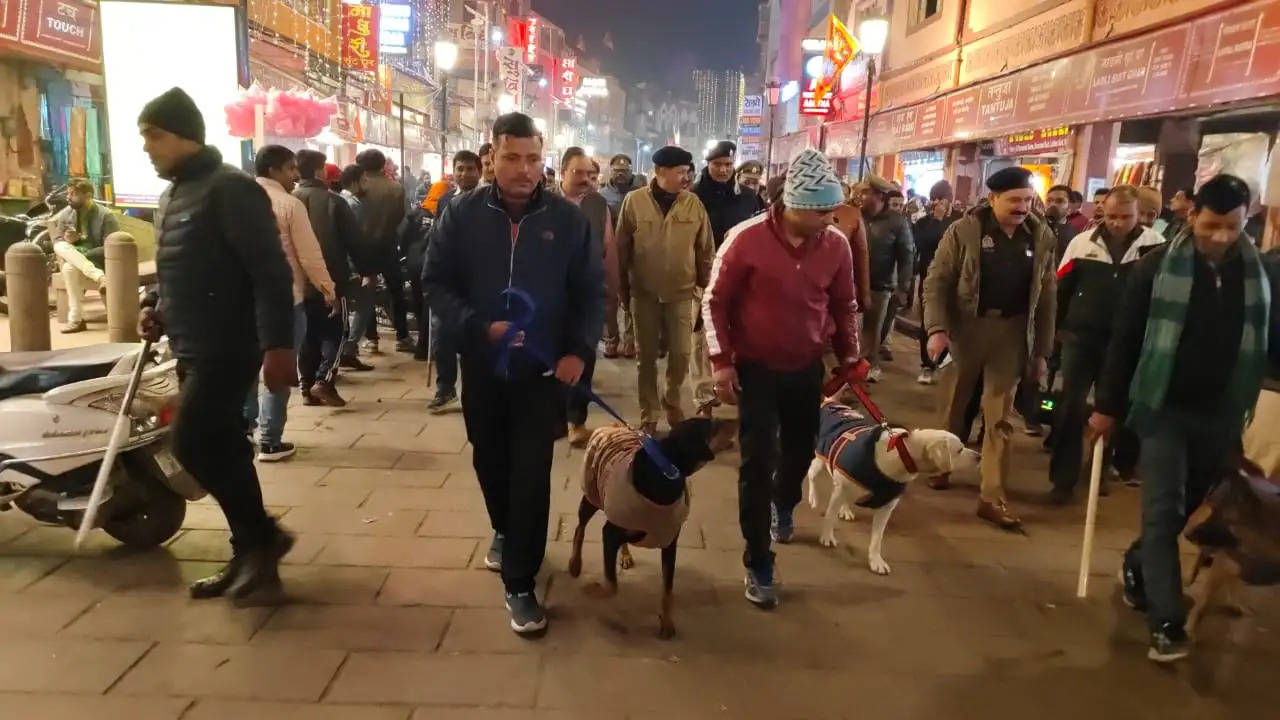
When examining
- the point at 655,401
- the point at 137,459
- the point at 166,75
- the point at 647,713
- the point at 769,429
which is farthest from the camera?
the point at 166,75

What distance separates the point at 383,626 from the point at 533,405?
111 centimetres

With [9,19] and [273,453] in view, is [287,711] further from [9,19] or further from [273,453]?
[9,19]

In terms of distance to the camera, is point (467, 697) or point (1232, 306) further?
point (1232, 306)

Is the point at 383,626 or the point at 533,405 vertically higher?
the point at 533,405

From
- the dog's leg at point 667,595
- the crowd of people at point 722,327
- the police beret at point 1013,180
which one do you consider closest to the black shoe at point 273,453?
the crowd of people at point 722,327

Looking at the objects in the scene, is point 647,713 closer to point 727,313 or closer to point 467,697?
point 467,697

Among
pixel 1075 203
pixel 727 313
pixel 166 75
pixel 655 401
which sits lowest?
pixel 655 401

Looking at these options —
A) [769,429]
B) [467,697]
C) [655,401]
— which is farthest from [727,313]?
[655,401]

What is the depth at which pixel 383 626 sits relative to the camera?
3.57m

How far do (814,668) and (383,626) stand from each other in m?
1.76

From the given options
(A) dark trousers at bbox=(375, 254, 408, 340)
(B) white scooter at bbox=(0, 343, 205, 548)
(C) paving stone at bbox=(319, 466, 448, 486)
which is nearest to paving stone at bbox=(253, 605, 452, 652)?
(B) white scooter at bbox=(0, 343, 205, 548)

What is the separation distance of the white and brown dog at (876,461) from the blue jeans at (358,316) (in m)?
5.05

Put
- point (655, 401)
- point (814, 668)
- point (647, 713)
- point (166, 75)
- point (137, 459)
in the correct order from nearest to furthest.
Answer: point (647, 713), point (814, 668), point (137, 459), point (655, 401), point (166, 75)

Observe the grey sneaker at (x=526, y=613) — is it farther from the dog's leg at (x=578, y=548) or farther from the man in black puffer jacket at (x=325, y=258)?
the man in black puffer jacket at (x=325, y=258)
